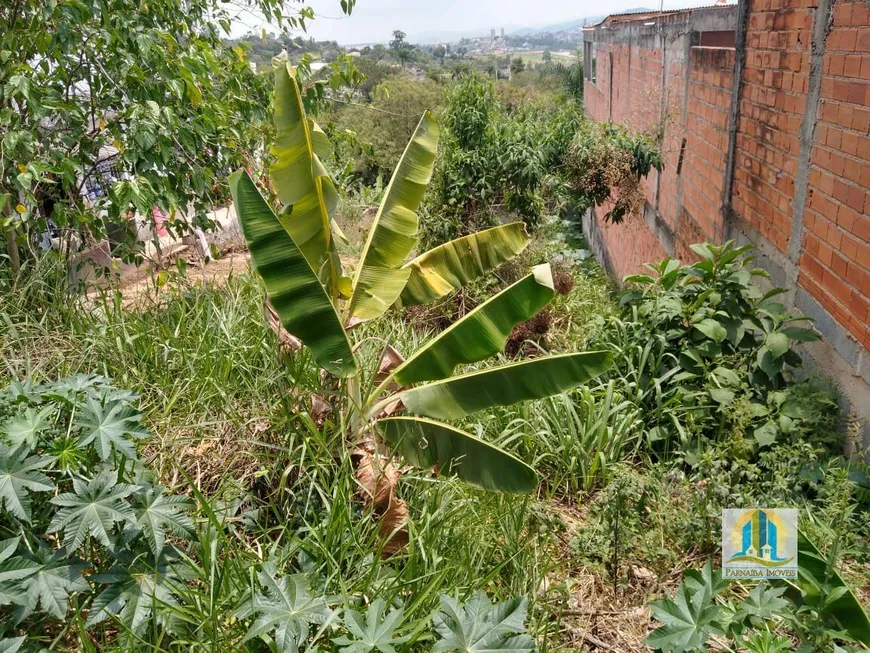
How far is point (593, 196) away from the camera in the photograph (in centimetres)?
750

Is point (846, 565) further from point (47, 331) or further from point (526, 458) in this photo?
point (47, 331)

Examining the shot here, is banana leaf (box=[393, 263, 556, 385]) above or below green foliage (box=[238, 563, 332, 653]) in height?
above

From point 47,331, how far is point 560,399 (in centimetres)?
323

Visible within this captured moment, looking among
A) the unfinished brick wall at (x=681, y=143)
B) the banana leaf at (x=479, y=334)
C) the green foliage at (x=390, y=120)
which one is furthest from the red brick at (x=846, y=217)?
the green foliage at (x=390, y=120)

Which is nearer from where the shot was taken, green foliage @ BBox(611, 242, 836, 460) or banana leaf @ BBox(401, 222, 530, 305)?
green foliage @ BBox(611, 242, 836, 460)

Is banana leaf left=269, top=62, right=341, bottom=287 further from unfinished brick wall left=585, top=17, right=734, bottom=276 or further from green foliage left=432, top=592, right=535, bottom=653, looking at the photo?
unfinished brick wall left=585, top=17, right=734, bottom=276

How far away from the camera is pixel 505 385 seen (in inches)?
130

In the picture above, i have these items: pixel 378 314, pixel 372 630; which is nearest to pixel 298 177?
pixel 378 314

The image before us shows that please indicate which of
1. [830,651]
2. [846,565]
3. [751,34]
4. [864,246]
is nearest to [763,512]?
[830,651]

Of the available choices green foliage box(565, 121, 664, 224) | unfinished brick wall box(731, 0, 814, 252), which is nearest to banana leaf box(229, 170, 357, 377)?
unfinished brick wall box(731, 0, 814, 252)

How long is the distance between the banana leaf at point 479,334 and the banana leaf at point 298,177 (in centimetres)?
69

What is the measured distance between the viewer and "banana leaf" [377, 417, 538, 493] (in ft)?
10.4

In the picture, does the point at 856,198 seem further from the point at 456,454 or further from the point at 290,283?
the point at 290,283

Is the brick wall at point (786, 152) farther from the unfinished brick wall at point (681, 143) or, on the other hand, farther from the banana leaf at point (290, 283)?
the banana leaf at point (290, 283)
